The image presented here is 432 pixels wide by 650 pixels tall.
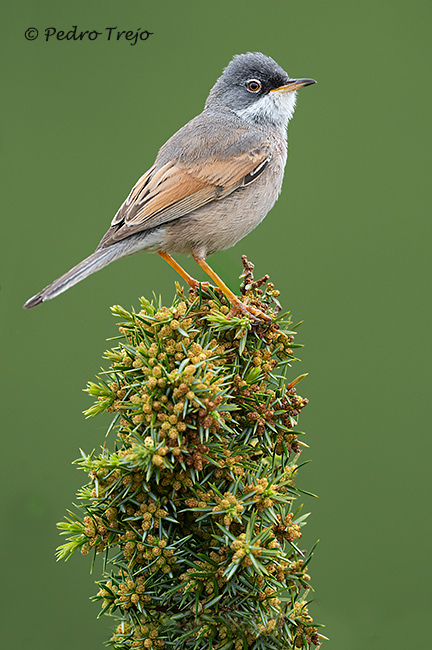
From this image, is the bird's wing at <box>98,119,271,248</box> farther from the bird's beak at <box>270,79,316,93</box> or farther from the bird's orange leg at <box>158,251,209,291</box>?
the bird's beak at <box>270,79,316,93</box>

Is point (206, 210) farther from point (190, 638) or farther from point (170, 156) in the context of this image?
point (190, 638)

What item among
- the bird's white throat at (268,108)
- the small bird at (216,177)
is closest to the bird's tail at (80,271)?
the small bird at (216,177)

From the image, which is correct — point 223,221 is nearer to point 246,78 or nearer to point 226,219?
point 226,219

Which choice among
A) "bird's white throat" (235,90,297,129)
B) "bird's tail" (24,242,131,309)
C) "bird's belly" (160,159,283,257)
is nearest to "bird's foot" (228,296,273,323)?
"bird's tail" (24,242,131,309)

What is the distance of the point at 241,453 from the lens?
1657mm

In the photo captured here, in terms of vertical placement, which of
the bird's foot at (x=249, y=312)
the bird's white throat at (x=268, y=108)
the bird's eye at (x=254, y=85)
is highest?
the bird's eye at (x=254, y=85)

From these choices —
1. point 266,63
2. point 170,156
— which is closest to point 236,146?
point 170,156

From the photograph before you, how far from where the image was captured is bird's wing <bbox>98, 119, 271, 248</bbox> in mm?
2510

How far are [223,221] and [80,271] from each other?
27.8 inches

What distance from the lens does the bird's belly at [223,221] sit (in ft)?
8.41

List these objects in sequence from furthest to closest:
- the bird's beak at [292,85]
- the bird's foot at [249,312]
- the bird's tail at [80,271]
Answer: the bird's beak at [292,85] < the bird's tail at [80,271] < the bird's foot at [249,312]

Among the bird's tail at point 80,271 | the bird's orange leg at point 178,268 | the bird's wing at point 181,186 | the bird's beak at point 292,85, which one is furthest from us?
the bird's beak at point 292,85

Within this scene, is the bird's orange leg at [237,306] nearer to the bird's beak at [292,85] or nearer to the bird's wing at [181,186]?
the bird's wing at [181,186]

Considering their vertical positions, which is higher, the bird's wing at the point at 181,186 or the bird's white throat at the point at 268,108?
the bird's white throat at the point at 268,108
